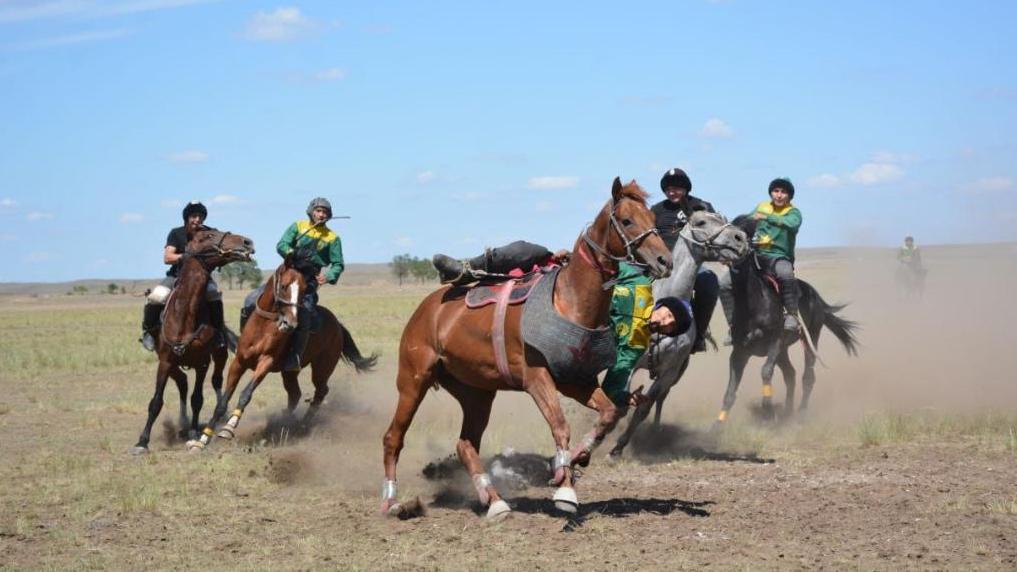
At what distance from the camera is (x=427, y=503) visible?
32.7 feet

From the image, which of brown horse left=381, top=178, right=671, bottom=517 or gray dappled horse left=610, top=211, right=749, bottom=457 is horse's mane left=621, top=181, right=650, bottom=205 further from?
gray dappled horse left=610, top=211, right=749, bottom=457

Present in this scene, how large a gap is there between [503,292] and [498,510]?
160 cm

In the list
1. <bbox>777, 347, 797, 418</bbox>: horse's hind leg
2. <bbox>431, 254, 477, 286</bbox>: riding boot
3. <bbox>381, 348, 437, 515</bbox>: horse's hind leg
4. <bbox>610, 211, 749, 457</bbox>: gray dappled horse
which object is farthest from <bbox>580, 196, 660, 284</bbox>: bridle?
<bbox>777, 347, 797, 418</bbox>: horse's hind leg

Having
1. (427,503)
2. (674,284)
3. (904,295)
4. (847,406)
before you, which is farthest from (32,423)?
(904,295)

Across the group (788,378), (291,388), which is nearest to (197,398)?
(291,388)

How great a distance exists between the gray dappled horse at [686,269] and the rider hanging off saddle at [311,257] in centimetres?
398

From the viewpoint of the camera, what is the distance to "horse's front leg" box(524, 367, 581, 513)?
27.2 feet

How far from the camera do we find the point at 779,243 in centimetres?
1430

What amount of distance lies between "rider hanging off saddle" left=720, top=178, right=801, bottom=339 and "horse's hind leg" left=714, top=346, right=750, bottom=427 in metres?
0.41

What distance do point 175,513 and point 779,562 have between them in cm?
471

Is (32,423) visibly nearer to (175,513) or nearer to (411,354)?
(175,513)

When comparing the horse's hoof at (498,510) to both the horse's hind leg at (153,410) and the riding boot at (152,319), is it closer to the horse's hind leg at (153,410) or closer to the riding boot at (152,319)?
the horse's hind leg at (153,410)

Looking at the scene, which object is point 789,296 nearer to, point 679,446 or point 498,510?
point 679,446

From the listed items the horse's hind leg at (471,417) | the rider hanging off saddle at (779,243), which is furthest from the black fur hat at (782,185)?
the horse's hind leg at (471,417)
